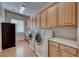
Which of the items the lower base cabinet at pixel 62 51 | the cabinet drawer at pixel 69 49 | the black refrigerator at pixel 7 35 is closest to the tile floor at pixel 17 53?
the black refrigerator at pixel 7 35

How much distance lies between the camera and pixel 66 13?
222 cm

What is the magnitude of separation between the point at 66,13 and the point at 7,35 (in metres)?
4.03

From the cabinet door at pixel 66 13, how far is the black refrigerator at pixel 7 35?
356cm

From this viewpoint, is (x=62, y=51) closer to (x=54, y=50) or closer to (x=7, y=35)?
(x=54, y=50)

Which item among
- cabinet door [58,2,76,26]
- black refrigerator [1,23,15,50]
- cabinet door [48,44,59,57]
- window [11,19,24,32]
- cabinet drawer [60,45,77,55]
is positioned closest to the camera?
cabinet drawer [60,45,77,55]

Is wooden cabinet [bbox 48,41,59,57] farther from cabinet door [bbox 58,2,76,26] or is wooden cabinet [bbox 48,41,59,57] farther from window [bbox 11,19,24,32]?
window [bbox 11,19,24,32]

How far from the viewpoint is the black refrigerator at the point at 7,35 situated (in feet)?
16.8

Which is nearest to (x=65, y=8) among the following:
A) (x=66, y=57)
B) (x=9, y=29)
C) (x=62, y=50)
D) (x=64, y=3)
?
(x=64, y=3)

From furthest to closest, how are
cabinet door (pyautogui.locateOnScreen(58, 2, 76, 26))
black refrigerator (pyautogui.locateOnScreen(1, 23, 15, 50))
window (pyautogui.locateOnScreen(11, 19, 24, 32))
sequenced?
window (pyautogui.locateOnScreen(11, 19, 24, 32)) < black refrigerator (pyautogui.locateOnScreen(1, 23, 15, 50)) < cabinet door (pyautogui.locateOnScreen(58, 2, 76, 26))

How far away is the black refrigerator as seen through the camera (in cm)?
513

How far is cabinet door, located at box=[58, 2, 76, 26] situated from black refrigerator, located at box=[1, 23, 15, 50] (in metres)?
3.56

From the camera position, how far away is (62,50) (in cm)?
210

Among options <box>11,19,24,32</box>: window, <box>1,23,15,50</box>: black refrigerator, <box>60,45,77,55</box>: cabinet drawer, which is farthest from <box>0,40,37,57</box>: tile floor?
<box>11,19,24,32</box>: window

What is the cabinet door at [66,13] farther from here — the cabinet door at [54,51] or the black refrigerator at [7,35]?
the black refrigerator at [7,35]
